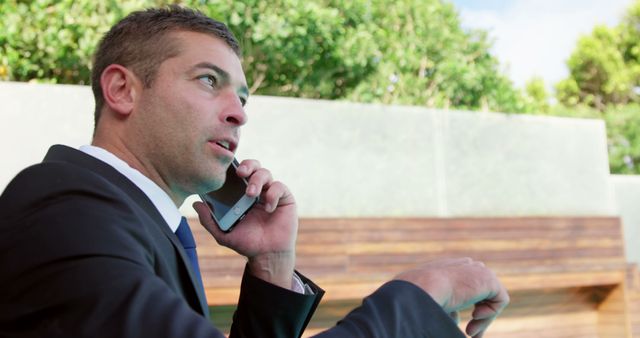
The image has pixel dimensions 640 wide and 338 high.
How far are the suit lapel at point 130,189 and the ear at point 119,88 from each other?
0.16 m

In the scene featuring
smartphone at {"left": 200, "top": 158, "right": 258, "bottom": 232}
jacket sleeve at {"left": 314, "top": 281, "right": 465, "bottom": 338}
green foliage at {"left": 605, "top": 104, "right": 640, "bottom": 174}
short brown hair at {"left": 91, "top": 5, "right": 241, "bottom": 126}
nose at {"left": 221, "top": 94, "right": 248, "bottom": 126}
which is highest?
short brown hair at {"left": 91, "top": 5, "right": 241, "bottom": 126}

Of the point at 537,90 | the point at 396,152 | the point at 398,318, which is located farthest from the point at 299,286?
the point at 537,90

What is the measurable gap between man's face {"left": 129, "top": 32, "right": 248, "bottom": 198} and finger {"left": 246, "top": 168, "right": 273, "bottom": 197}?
3.7 inches

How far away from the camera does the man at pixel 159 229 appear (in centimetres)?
74

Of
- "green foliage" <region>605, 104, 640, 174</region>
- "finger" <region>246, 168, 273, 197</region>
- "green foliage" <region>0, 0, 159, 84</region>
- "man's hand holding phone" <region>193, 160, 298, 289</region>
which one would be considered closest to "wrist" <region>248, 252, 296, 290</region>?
"man's hand holding phone" <region>193, 160, 298, 289</region>

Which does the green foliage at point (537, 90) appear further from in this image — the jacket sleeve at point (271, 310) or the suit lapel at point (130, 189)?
the suit lapel at point (130, 189)

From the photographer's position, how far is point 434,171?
5.94 metres

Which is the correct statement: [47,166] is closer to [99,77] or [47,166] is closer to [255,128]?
[99,77]

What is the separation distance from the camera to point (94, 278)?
2.41ft

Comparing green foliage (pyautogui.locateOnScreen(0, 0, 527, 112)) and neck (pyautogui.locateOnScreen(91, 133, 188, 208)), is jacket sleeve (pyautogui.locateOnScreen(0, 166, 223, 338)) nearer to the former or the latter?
neck (pyautogui.locateOnScreen(91, 133, 188, 208))

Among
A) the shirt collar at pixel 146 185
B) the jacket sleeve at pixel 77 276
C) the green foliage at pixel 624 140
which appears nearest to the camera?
the jacket sleeve at pixel 77 276

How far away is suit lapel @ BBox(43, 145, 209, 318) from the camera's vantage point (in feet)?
3.33

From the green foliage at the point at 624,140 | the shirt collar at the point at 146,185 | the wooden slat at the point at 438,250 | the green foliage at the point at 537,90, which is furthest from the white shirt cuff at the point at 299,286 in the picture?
the green foliage at the point at 537,90

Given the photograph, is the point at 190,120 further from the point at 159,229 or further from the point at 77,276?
the point at 77,276
